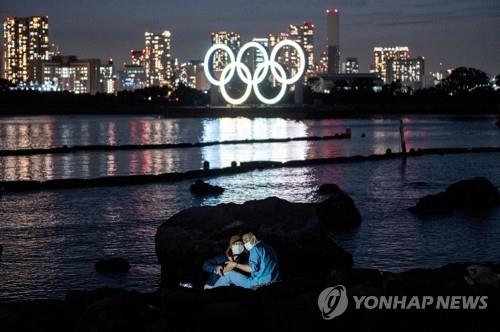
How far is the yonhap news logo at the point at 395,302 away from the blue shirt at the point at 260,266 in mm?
1484

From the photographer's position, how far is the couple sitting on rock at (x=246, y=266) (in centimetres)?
967

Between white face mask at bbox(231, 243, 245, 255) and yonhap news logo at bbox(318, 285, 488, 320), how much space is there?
5.20 feet

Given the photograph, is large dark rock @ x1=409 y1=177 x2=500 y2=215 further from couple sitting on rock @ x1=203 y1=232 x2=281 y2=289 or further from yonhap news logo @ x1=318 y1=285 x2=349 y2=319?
yonhap news logo @ x1=318 y1=285 x2=349 y2=319

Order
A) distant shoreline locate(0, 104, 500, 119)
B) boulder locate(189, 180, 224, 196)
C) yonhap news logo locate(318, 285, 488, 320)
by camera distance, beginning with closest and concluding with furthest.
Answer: yonhap news logo locate(318, 285, 488, 320)
boulder locate(189, 180, 224, 196)
distant shoreline locate(0, 104, 500, 119)

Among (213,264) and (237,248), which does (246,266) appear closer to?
(237,248)

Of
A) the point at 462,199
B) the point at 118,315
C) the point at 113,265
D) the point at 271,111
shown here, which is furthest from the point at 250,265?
the point at 271,111

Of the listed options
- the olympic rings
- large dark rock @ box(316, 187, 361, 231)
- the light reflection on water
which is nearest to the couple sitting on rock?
the light reflection on water

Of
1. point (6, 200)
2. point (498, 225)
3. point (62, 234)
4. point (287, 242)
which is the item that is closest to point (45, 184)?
point (6, 200)

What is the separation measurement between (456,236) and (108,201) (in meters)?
10.00

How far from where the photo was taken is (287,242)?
12.5m

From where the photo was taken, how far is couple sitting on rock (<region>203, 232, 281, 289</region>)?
9.67 metres

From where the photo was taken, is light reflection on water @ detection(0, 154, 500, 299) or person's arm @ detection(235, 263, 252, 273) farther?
light reflection on water @ detection(0, 154, 500, 299)

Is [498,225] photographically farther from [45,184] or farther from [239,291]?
[45,184]

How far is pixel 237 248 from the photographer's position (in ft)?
31.8
